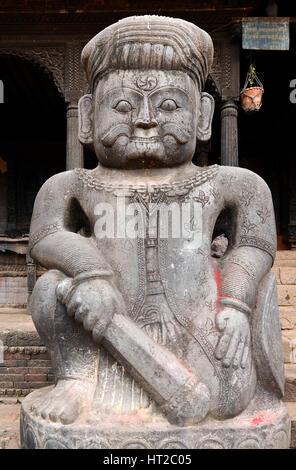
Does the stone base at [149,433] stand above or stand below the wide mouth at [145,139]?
below

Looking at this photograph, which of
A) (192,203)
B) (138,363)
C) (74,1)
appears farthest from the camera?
(74,1)

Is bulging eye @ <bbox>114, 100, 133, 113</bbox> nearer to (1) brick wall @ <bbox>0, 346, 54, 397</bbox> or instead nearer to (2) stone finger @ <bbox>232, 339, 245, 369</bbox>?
(2) stone finger @ <bbox>232, 339, 245, 369</bbox>

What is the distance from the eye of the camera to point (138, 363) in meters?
1.65

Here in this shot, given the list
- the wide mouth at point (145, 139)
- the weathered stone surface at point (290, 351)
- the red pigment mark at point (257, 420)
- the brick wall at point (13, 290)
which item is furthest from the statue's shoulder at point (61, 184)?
the brick wall at point (13, 290)

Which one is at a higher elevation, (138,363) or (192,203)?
(192,203)

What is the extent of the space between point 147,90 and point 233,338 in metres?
1.17

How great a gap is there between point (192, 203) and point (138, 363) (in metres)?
0.75

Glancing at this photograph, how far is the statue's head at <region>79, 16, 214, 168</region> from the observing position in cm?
192

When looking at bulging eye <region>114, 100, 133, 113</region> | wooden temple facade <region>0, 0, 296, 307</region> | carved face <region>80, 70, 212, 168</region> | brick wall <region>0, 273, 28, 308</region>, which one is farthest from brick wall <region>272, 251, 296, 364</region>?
brick wall <region>0, 273, 28, 308</region>

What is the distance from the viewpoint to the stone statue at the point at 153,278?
5.26 ft

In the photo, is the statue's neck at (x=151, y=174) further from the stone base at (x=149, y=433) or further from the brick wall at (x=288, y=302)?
the brick wall at (x=288, y=302)

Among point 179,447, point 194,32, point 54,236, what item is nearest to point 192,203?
point 54,236

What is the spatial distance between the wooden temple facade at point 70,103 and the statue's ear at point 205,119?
13.6 feet

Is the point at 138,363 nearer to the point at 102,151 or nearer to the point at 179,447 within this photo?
the point at 179,447
